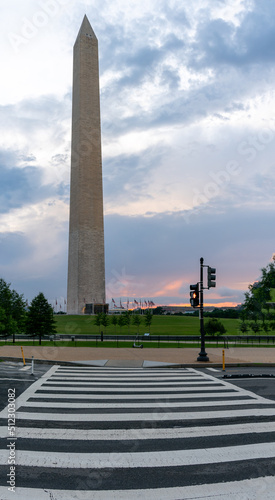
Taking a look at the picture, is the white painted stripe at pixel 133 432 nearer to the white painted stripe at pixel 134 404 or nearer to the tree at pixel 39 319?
the white painted stripe at pixel 134 404

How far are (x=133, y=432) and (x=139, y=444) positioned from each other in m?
0.73

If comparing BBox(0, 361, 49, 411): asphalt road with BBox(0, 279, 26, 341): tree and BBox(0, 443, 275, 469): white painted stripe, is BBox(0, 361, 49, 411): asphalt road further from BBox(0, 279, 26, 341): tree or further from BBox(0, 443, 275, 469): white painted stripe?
BBox(0, 279, 26, 341): tree

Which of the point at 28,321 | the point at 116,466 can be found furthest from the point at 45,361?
the point at 28,321

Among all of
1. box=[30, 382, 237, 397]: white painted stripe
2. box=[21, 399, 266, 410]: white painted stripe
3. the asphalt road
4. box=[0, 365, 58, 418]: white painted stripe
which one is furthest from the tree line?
box=[21, 399, 266, 410]: white painted stripe

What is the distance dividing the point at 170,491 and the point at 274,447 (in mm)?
2770

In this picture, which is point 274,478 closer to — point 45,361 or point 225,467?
point 225,467

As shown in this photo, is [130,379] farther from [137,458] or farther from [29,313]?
[29,313]

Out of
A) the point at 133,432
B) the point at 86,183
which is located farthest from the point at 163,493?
the point at 86,183

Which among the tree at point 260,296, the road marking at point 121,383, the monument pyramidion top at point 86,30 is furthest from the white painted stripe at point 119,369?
the monument pyramidion top at point 86,30

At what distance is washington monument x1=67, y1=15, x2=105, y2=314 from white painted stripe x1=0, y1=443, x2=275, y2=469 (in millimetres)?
65339

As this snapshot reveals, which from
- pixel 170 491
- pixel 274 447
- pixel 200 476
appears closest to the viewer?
pixel 170 491

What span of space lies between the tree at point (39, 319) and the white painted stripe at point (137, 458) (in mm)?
28463

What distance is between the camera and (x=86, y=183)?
7206 centimetres

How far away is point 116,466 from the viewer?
6.41 metres
